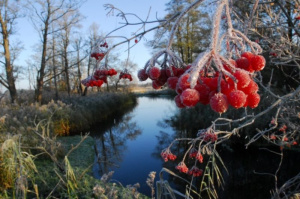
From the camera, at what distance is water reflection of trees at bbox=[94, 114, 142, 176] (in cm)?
726

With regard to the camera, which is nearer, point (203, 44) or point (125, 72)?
point (125, 72)

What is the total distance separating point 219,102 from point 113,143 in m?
9.62

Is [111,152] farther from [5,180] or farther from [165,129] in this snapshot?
[5,180]

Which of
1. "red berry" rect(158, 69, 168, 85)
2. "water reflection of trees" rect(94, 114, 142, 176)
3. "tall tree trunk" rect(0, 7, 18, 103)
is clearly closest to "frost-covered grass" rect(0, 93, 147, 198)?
"water reflection of trees" rect(94, 114, 142, 176)

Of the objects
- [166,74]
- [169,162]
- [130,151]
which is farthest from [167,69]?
[130,151]

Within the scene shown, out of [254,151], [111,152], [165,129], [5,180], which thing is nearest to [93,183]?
[5,180]

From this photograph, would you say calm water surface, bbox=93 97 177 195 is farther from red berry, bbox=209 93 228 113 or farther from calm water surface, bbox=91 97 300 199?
red berry, bbox=209 93 228 113

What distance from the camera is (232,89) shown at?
69 cm

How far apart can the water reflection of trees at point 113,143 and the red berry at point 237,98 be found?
5831 mm

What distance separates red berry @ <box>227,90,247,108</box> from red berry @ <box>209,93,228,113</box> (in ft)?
0.06

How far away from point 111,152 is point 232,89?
8.50m

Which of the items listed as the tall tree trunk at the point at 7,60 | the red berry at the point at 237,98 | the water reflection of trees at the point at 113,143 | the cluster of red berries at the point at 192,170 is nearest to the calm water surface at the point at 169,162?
the water reflection of trees at the point at 113,143

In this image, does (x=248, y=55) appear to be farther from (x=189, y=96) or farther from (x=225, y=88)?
(x=189, y=96)

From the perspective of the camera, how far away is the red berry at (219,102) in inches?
25.6
